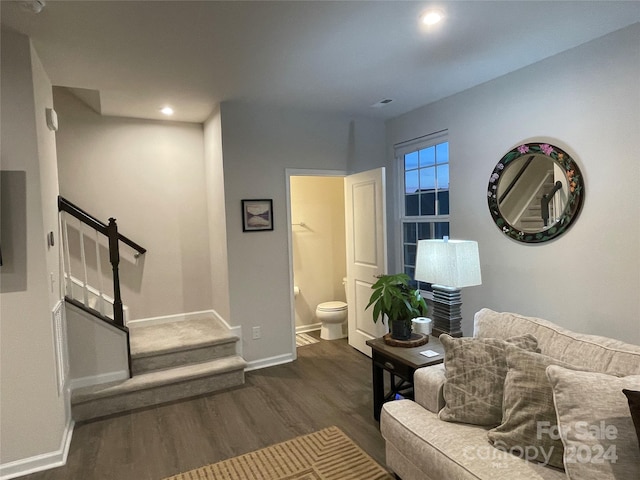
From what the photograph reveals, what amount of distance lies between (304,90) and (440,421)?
275 centimetres

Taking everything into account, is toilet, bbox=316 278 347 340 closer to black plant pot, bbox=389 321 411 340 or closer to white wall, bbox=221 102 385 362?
white wall, bbox=221 102 385 362

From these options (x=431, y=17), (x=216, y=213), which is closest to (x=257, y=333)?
(x=216, y=213)

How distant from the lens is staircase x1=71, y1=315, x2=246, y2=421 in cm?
297

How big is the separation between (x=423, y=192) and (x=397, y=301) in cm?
182

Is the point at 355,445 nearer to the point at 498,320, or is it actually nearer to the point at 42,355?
the point at 498,320

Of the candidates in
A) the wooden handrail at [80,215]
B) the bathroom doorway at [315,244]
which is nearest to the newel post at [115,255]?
the wooden handrail at [80,215]

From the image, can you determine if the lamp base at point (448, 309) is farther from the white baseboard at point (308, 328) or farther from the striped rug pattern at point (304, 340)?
the white baseboard at point (308, 328)

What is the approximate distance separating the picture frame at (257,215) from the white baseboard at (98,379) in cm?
164

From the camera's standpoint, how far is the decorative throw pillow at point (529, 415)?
151 cm

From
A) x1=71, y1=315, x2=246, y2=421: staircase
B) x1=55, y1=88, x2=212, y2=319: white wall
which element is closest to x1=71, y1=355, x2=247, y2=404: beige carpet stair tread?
x1=71, y1=315, x2=246, y2=421: staircase

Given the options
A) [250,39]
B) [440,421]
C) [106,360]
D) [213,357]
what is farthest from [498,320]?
[106,360]

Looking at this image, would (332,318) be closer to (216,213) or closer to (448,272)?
(216,213)

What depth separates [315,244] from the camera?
5035mm

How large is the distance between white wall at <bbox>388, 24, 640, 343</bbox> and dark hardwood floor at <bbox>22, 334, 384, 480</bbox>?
152 centimetres
